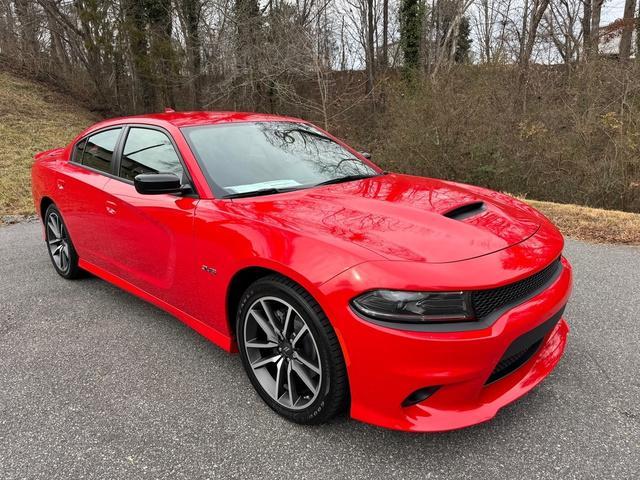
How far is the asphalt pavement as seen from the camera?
6.82 feet

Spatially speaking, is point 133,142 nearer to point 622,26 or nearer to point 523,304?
point 523,304

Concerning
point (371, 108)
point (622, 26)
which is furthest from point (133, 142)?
point (622, 26)

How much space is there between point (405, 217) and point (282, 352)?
93cm

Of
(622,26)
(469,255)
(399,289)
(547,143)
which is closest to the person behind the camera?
(399,289)

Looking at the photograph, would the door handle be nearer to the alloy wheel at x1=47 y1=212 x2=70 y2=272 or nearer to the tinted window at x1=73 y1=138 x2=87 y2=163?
the tinted window at x1=73 y1=138 x2=87 y2=163

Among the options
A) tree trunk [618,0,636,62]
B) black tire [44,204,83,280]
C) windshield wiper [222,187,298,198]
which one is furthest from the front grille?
tree trunk [618,0,636,62]

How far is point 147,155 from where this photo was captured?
3.32 m

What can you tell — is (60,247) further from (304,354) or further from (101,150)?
(304,354)

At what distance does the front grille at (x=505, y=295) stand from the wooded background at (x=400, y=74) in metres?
8.24

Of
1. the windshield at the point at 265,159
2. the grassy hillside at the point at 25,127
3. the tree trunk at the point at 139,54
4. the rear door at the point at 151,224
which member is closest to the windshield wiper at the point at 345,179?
the windshield at the point at 265,159

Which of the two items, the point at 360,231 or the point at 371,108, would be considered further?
the point at 371,108

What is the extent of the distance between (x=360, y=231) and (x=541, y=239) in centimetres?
99

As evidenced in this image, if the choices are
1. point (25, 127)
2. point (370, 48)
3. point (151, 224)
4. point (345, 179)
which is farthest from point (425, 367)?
point (370, 48)

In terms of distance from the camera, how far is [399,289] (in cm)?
193
